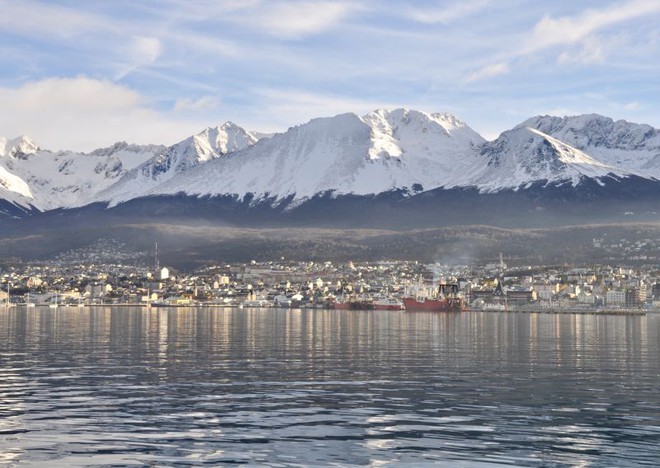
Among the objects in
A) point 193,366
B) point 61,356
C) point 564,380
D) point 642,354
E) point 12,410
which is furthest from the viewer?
point 642,354

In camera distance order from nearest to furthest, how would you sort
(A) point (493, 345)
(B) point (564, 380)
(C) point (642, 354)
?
(B) point (564, 380) → (C) point (642, 354) → (A) point (493, 345)

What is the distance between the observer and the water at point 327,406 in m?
36.2

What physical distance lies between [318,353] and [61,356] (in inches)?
744

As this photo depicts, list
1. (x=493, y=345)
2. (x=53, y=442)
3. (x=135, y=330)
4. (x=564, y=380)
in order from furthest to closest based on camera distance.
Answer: (x=135, y=330) < (x=493, y=345) < (x=564, y=380) < (x=53, y=442)

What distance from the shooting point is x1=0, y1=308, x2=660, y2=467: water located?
36188mm

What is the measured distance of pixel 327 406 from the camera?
4709 centimetres

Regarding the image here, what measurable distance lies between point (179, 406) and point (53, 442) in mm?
9579

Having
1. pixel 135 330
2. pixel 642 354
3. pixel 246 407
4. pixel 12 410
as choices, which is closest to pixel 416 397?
pixel 246 407

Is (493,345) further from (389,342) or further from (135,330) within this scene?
(135,330)

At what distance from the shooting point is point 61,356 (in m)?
74.5

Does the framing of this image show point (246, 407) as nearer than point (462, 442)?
No

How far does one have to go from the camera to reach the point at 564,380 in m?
58.8

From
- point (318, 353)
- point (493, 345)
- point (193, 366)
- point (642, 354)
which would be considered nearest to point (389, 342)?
point (493, 345)

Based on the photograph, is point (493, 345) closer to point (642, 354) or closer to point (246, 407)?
point (642, 354)
